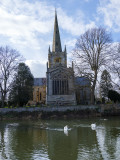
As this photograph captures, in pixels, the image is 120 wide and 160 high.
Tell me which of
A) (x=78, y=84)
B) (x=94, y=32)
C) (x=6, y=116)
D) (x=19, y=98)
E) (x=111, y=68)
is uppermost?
(x=94, y=32)

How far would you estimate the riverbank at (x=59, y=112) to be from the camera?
30656mm

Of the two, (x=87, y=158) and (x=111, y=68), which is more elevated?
(x=111, y=68)

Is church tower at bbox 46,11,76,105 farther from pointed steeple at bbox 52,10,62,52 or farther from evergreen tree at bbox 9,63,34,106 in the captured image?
pointed steeple at bbox 52,10,62,52

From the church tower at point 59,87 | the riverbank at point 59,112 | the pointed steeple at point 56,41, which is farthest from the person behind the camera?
the pointed steeple at point 56,41

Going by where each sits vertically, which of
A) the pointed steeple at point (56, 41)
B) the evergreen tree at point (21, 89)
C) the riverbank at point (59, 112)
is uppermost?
the pointed steeple at point (56, 41)

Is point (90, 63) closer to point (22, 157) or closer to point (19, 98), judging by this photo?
point (19, 98)

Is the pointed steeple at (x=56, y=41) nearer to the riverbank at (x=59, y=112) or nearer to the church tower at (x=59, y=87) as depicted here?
the church tower at (x=59, y=87)

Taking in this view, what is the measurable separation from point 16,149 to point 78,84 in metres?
22.5

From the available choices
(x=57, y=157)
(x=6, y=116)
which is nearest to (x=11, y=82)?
(x=6, y=116)

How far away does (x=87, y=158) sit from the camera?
8.16 meters

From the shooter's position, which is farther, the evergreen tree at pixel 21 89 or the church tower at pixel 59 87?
the church tower at pixel 59 87

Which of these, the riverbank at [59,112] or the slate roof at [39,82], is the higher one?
the slate roof at [39,82]

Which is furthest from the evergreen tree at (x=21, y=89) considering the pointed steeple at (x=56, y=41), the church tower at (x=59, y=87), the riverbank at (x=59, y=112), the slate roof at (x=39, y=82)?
the slate roof at (x=39, y=82)

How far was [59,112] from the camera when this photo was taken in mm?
31219
